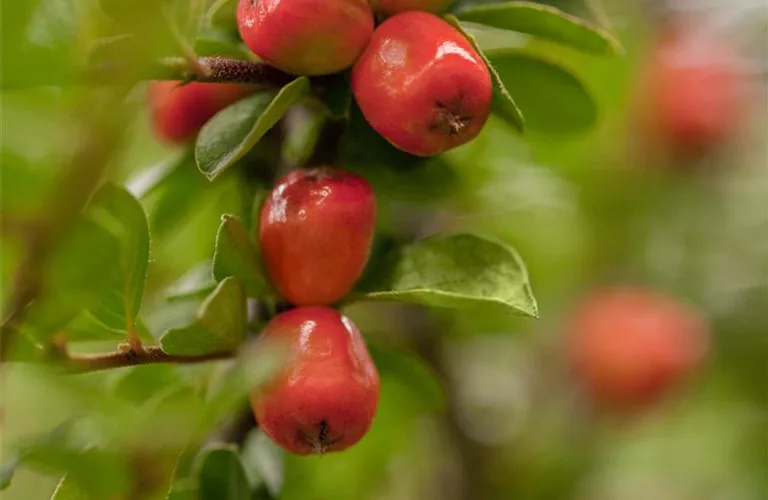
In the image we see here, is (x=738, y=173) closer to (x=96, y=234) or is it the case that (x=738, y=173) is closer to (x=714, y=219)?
(x=714, y=219)

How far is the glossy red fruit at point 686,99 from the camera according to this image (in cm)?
95

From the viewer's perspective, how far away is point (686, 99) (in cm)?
95

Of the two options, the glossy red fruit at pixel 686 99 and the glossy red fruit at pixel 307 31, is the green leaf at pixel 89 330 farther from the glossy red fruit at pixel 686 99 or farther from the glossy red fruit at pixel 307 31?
the glossy red fruit at pixel 686 99

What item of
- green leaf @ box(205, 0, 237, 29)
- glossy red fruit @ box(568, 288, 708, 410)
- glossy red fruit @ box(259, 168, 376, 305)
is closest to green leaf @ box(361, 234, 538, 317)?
glossy red fruit @ box(259, 168, 376, 305)

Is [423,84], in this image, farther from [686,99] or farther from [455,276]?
[686,99]

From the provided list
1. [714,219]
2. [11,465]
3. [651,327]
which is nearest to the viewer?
[11,465]

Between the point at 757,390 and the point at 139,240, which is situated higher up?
the point at 139,240

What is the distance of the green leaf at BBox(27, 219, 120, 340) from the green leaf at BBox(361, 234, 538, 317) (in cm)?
11

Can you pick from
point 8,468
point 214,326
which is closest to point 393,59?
point 214,326

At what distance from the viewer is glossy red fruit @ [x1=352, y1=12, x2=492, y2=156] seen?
34cm

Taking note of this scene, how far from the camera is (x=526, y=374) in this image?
115 cm

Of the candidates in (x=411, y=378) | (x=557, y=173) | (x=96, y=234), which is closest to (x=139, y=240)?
(x=96, y=234)

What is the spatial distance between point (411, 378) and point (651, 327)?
55cm

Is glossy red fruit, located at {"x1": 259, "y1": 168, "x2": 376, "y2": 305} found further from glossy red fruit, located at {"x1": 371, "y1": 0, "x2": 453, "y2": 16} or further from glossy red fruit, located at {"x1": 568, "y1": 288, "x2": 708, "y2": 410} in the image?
glossy red fruit, located at {"x1": 568, "y1": 288, "x2": 708, "y2": 410}
